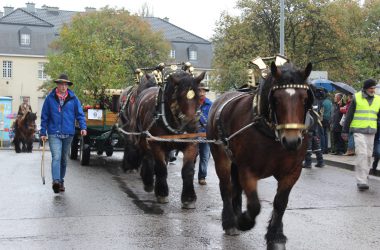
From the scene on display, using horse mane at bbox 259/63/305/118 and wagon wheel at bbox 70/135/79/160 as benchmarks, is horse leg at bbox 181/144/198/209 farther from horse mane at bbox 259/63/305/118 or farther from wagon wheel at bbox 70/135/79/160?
wagon wheel at bbox 70/135/79/160

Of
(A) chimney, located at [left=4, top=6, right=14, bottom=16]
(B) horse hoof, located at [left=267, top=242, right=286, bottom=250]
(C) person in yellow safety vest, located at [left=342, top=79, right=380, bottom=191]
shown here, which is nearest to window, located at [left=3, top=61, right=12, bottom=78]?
(A) chimney, located at [left=4, top=6, right=14, bottom=16]

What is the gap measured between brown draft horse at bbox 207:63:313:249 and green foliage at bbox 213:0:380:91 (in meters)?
27.6

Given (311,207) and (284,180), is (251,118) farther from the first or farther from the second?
(311,207)

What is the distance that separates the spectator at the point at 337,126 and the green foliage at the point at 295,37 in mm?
16536

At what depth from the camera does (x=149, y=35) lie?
49.8 m

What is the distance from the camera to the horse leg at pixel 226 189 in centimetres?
670

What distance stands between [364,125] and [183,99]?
378 centimetres

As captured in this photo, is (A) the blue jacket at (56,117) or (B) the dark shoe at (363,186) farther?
(B) the dark shoe at (363,186)

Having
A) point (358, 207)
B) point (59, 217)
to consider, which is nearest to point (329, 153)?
point (358, 207)

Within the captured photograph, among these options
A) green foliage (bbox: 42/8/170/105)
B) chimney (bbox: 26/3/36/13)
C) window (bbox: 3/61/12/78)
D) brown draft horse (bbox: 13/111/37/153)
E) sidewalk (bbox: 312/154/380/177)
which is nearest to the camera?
sidewalk (bbox: 312/154/380/177)

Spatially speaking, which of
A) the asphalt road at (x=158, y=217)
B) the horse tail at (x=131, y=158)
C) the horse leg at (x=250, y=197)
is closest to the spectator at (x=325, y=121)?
the asphalt road at (x=158, y=217)

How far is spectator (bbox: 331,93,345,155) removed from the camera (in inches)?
674

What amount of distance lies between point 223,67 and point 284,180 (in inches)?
1236

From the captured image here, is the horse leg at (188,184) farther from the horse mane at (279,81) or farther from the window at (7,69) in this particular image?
the window at (7,69)
